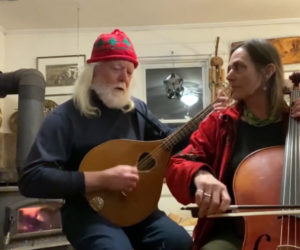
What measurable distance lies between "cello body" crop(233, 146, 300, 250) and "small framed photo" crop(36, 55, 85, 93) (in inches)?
105

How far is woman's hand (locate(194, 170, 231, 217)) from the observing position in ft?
3.26

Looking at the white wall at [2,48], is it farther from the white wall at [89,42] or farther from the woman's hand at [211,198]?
the woman's hand at [211,198]

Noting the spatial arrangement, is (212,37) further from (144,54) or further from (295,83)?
(295,83)

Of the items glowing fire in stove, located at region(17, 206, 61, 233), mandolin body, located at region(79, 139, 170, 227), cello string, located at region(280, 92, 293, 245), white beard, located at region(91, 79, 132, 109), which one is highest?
white beard, located at region(91, 79, 132, 109)

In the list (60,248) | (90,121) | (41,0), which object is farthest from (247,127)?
(41,0)

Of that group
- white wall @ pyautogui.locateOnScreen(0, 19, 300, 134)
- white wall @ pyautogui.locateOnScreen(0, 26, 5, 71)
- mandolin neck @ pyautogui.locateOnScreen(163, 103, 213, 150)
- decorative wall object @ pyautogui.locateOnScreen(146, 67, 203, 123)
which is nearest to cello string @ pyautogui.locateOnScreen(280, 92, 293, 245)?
mandolin neck @ pyautogui.locateOnScreen(163, 103, 213, 150)

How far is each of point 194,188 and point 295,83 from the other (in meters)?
0.45

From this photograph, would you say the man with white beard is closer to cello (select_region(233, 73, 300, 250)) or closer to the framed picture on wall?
cello (select_region(233, 73, 300, 250))

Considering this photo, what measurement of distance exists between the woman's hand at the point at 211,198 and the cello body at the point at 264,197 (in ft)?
0.25

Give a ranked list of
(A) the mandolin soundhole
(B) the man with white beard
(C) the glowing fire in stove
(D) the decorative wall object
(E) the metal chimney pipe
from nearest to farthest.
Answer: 1. (B) the man with white beard
2. (A) the mandolin soundhole
3. (C) the glowing fire in stove
4. (E) the metal chimney pipe
5. (D) the decorative wall object

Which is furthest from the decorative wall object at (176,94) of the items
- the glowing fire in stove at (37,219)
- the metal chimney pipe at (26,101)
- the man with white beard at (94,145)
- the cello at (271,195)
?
the cello at (271,195)

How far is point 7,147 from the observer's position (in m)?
3.36

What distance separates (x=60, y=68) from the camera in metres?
3.59

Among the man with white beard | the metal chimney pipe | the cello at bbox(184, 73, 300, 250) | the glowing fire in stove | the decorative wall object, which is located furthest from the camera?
the decorative wall object
